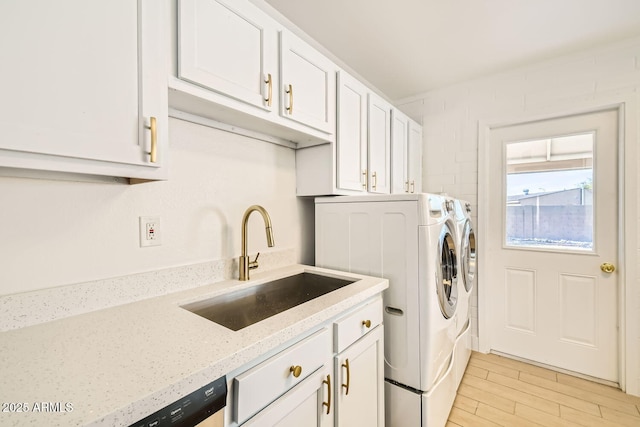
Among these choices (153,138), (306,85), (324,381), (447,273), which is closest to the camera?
(153,138)

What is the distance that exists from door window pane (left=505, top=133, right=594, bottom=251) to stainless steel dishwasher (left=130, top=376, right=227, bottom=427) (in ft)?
8.62

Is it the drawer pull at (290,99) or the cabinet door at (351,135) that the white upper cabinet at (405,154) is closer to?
the cabinet door at (351,135)

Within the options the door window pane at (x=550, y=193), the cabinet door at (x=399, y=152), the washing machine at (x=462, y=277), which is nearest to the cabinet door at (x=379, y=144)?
the cabinet door at (x=399, y=152)

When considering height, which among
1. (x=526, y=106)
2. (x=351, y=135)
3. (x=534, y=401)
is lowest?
(x=534, y=401)

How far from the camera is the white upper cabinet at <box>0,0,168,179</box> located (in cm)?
64

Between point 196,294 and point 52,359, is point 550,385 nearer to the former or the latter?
point 196,294

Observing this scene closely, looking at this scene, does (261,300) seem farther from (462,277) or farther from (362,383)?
(462,277)

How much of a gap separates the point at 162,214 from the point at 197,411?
84cm

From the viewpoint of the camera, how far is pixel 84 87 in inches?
28.8

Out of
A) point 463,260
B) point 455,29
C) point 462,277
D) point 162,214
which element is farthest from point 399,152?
point 162,214

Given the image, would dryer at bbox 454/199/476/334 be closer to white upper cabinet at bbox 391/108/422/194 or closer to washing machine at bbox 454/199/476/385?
washing machine at bbox 454/199/476/385

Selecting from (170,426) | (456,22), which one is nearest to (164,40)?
(170,426)

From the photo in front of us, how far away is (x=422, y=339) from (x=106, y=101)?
1581mm

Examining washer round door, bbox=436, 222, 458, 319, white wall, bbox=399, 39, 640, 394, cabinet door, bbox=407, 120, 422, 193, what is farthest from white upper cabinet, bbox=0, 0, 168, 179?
white wall, bbox=399, 39, 640, 394
